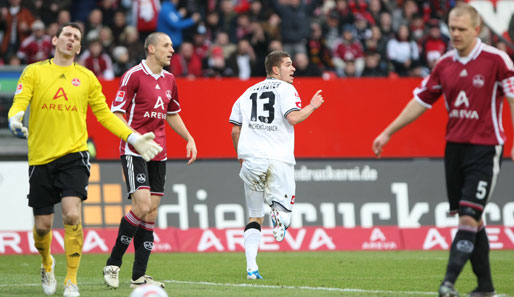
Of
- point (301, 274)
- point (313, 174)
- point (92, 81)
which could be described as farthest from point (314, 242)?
point (92, 81)

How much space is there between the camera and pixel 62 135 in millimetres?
8742

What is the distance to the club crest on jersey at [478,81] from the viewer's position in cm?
773

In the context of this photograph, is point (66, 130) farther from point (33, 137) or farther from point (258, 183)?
point (258, 183)

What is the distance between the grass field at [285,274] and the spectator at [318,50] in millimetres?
6502

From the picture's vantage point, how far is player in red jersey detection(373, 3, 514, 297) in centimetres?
769

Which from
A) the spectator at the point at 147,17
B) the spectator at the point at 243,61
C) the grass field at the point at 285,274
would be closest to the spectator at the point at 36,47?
the spectator at the point at 147,17

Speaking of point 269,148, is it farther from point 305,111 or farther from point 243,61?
point 243,61

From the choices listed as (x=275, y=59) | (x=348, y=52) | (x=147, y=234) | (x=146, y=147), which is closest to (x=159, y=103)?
(x=147, y=234)

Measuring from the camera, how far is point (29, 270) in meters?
11.9

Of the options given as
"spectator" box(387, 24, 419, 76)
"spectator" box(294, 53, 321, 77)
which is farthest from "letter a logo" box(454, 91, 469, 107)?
"spectator" box(387, 24, 419, 76)

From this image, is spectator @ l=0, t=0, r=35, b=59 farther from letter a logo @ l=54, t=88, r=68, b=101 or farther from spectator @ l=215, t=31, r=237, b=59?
letter a logo @ l=54, t=88, r=68, b=101

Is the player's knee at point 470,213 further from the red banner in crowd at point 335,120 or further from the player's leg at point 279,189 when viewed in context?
the red banner in crowd at point 335,120

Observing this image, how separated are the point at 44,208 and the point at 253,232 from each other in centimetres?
264

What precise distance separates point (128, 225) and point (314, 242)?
619 cm
